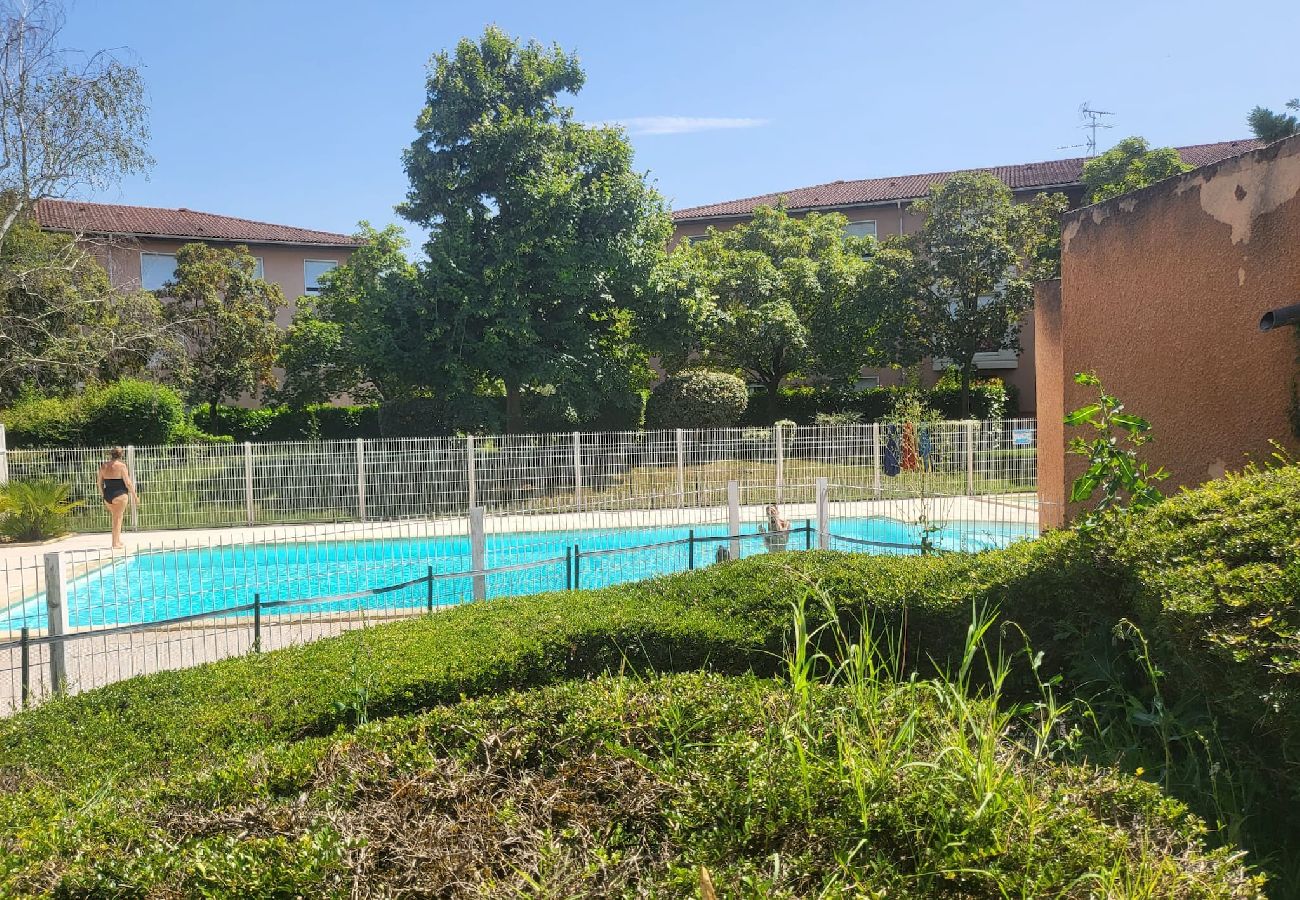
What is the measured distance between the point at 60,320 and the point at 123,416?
5.40m

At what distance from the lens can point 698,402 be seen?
22.4m

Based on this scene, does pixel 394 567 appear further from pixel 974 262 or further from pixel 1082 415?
pixel 974 262

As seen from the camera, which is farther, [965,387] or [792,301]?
[965,387]

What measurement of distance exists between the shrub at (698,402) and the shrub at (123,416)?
11073 mm

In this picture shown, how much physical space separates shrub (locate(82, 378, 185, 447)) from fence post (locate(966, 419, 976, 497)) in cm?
1621

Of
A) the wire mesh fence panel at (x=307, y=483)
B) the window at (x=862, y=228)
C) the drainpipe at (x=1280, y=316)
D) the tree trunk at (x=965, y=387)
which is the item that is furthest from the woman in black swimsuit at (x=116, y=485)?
the window at (x=862, y=228)

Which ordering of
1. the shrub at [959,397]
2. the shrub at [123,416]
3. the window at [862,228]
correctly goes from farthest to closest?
1. the window at [862,228]
2. the shrub at [959,397]
3. the shrub at [123,416]

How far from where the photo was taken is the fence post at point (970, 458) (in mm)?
14238

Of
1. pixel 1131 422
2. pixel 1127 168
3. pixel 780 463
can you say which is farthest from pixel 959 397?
pixel 1131 422

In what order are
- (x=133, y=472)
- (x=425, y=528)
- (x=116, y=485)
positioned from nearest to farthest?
1. (x=425, y=528)
2. (x=116, y=485)
3. (x=133, y=472)

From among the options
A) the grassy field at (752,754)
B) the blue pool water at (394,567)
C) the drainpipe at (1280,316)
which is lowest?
the blue pool water at (394,567)

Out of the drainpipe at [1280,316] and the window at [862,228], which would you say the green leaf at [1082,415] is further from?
the window at [862,228]

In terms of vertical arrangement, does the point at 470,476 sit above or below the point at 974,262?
below

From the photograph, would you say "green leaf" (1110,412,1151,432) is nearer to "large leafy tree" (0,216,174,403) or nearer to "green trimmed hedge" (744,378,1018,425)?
"green trimmed hedge" (744,378,1018,425)
